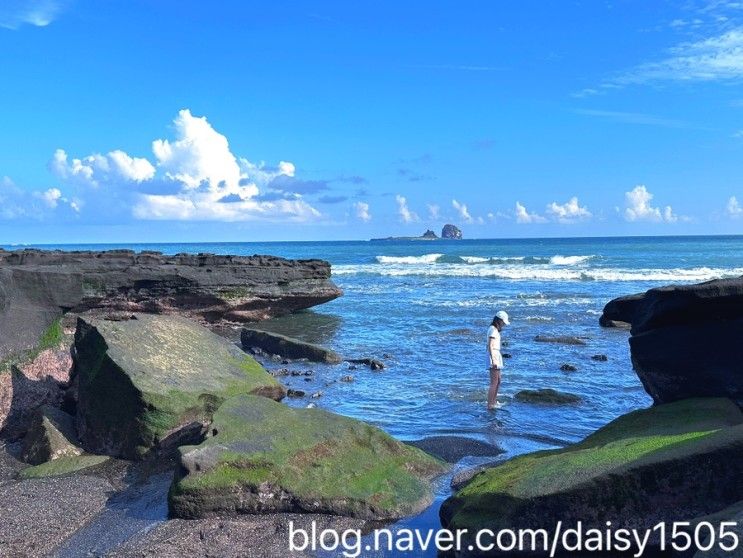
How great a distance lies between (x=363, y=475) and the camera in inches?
231

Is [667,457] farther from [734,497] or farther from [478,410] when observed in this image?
[478,410]

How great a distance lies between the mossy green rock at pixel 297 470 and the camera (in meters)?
5.43

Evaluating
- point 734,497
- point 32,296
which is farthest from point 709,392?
point 32,296

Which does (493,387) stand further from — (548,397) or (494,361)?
(548,397)

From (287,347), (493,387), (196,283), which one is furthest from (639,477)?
(196,283)

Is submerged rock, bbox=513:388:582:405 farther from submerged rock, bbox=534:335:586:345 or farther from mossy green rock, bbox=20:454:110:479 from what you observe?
mossy green rock, bbox=20:454:110:479

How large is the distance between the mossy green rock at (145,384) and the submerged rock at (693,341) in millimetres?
4564

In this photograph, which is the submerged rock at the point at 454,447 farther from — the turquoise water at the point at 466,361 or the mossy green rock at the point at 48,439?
the mossy green rock at the point at 48,439

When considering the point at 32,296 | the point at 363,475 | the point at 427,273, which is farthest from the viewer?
the point at 427,273

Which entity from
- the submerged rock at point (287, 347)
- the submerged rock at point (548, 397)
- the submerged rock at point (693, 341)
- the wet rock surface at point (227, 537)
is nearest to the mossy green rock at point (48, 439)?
the wet rock surface at point (227, 537)

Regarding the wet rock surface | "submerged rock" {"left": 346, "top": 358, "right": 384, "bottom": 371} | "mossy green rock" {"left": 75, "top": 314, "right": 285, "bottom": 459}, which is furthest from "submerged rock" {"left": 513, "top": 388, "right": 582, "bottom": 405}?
the wet rock surface

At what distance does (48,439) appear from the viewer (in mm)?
7004

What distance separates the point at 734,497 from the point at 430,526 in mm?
2216

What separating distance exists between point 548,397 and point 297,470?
5.91m
